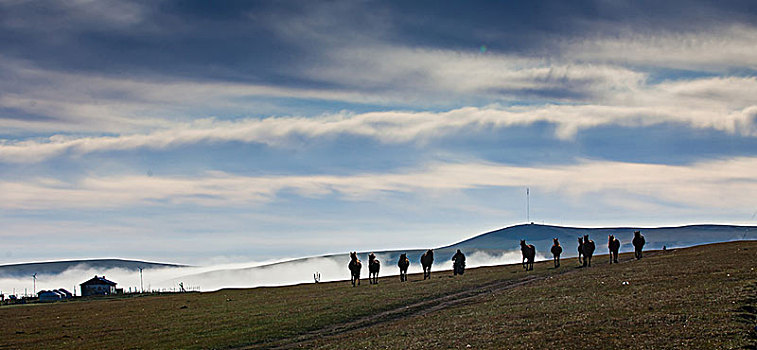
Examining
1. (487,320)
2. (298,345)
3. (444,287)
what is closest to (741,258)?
(444,287)

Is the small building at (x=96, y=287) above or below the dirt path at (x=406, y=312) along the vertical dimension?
below

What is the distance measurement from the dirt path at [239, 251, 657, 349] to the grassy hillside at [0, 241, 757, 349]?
0.31 ft

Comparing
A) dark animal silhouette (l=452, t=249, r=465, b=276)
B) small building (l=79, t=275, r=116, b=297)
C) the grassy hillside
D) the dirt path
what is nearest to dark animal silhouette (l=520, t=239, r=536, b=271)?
the grassy hillside

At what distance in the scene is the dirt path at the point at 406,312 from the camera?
3903cm

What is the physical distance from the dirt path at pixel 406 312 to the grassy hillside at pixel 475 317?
0.31ft

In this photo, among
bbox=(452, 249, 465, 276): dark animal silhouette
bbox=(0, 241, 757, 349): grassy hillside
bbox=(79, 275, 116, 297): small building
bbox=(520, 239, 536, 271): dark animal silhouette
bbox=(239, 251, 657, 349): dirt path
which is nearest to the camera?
bbox=(0, 241, 757, 349): grassy hillside

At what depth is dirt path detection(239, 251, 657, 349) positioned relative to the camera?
39.0 m

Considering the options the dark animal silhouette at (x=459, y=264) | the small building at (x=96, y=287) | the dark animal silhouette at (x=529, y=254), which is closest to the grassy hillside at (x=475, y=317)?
the dark animal silhouette at (x=529, y=254)

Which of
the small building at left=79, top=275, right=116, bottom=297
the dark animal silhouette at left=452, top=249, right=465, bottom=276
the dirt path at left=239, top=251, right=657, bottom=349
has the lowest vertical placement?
the small building at left=79, top=275, right=116, bottom=297

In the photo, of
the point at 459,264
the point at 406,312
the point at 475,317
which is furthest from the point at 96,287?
the point at 475,317

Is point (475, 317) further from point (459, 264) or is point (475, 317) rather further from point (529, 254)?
point (459, 264)

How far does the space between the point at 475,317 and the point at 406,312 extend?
8.31 metres

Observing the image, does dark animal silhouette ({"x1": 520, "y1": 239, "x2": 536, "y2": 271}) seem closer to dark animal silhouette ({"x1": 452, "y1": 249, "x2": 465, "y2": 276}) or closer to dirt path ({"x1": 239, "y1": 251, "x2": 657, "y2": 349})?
dark animal silhouette ({"x1": 452, "y1": 249, "x2": 465, "y2": 276})

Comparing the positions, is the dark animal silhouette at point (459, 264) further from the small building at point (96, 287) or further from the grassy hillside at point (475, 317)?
the small building at point (96, 287)
